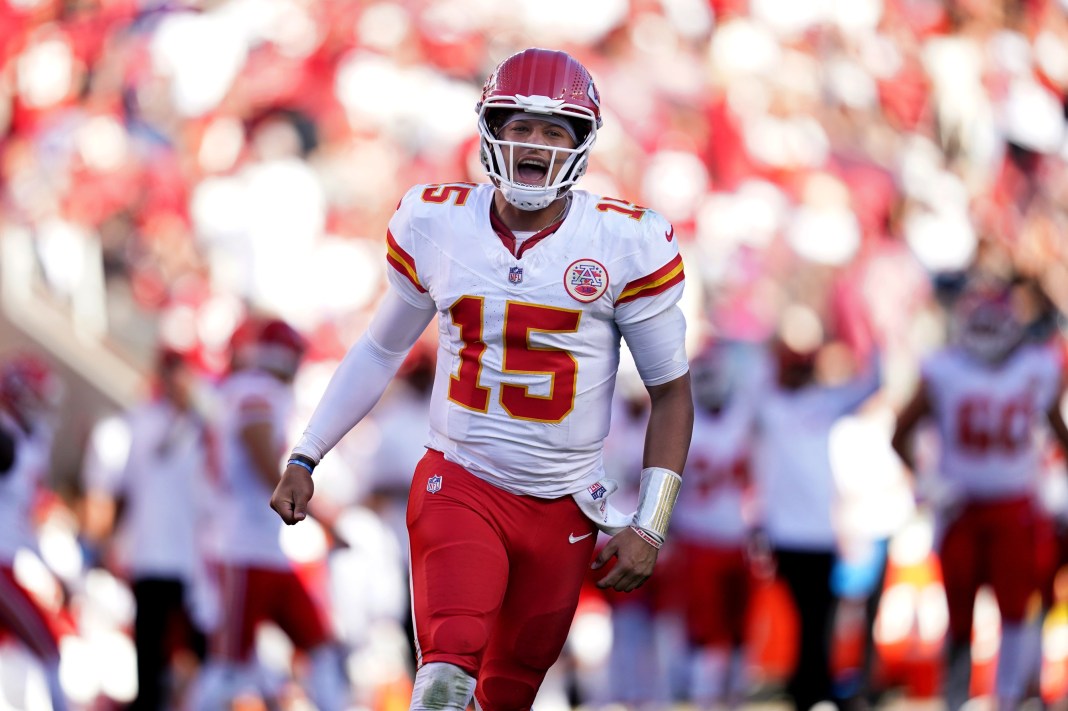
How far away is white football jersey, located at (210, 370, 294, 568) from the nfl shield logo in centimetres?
330

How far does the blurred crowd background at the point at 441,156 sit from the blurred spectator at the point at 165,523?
269cm

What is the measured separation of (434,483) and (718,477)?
491 cm

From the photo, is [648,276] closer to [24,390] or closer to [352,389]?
[352,389]

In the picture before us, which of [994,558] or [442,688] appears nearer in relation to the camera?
[442,688]

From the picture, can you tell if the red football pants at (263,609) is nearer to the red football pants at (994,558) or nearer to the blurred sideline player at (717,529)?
the blurred sideline player at (717,529)

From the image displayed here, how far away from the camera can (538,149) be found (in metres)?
4.45

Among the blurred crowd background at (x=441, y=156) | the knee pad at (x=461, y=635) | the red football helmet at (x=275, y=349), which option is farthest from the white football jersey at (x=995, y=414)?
the knee pad at (x=461, y=635)

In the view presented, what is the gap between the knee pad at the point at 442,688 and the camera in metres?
4.16

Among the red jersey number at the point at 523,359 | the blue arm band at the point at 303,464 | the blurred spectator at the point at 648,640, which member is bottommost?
the blurred spectator at the point at 648,640

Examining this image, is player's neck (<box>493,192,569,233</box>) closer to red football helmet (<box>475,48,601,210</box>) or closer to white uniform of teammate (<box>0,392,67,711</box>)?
red football helmet (<box>475,48,601,210</box>)

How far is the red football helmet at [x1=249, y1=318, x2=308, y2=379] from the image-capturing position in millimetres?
7832

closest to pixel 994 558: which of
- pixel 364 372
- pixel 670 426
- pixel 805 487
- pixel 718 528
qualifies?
pixel 805 487

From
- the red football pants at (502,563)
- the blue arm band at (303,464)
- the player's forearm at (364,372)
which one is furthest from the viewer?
the player's forearm at (364,372)

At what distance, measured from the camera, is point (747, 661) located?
966cm
